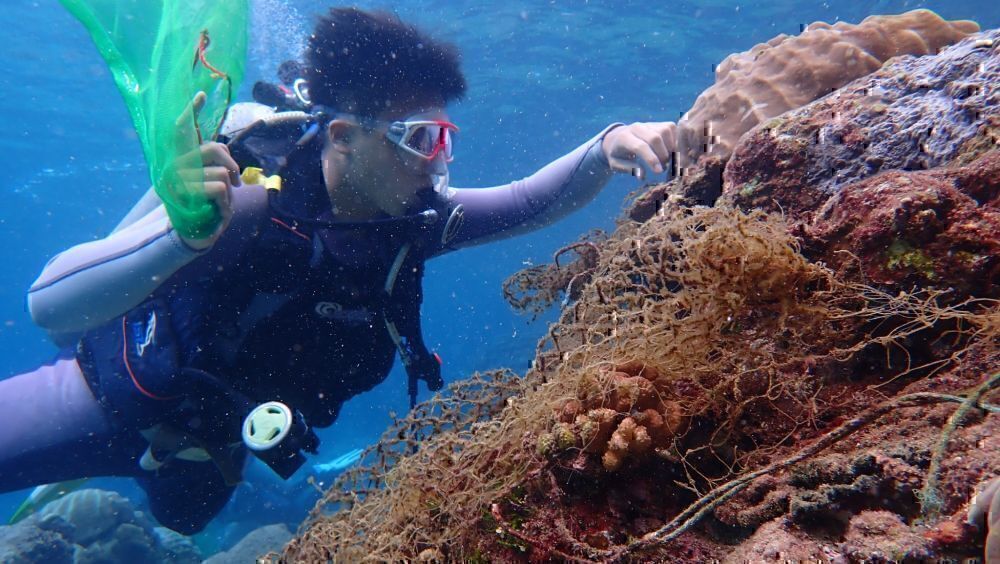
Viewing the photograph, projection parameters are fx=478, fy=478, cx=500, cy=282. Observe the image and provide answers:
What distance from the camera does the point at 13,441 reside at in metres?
3.67

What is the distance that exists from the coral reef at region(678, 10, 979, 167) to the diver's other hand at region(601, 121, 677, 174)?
300 mm

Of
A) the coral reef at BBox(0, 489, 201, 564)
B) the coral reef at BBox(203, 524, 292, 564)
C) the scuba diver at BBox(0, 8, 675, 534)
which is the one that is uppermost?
the scuba diver at BBox(0, 8, 675, 534)

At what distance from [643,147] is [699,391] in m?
2.10

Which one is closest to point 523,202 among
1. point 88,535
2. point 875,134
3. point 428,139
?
point 428,139

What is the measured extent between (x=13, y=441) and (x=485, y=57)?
80.6 feet

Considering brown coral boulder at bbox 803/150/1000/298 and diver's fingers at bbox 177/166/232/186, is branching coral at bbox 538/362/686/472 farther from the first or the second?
diver's fingers at bbox 177/166/232/186

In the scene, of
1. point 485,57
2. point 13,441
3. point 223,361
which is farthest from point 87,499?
point 485,57

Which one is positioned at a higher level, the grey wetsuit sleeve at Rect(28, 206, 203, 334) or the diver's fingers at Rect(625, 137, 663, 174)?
the diver's fingers at Rect(625, 137, 663, 174)

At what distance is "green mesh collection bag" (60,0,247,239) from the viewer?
104 inches

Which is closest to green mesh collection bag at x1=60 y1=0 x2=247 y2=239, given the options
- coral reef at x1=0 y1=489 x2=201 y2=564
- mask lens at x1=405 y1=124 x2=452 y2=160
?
mask lens at x1=405 y1=124 x2=452 y2=160

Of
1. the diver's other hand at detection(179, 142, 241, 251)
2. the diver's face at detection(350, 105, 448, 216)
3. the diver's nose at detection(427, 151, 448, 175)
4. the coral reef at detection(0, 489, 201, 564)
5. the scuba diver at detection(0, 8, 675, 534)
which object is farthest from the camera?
the coral reef at detection(0, 489, 201, 564)

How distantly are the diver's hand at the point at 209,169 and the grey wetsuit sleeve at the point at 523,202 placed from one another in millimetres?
2451

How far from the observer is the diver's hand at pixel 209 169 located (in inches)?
103

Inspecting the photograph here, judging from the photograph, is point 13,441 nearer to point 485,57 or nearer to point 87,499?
point 87,499
